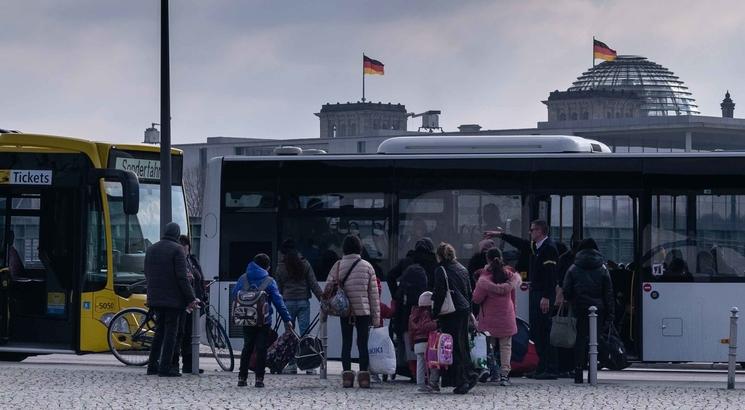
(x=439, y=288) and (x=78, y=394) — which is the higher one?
(x=439, y=288)

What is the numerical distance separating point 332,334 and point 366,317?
3263 millimetres

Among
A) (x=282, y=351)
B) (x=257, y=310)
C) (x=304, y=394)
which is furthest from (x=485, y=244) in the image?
(x=304, y=394)

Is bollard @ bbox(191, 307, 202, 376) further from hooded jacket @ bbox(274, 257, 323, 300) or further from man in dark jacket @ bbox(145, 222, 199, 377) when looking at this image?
hooded jacket @ bbox(274, 257, 323, 300)

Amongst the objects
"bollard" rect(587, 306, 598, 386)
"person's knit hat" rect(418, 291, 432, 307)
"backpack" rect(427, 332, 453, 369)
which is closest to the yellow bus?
"person's knit hat" rect(418, 291, 432, 307)

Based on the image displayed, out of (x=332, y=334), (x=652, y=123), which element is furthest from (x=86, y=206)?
(x=652, y=123)

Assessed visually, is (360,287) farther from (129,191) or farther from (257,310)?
(129,191)

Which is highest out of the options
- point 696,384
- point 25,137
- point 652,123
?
point 652,123

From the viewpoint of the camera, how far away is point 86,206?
21.7 meters

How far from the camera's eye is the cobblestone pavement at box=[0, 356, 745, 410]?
1565cm

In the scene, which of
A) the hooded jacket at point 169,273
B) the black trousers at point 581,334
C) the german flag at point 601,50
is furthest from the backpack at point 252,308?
the german flag at point 601,50

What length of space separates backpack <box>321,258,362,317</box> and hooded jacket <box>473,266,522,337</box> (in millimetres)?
1442

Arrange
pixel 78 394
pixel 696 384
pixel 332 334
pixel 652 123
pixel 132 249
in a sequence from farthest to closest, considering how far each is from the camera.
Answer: pixel 652 123, pixel 132 249, pixel 332 334, pixel 696 384, pixel 78 394

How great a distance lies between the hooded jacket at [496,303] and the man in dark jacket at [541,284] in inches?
32.8

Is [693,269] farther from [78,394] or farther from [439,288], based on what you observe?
[78,394]
